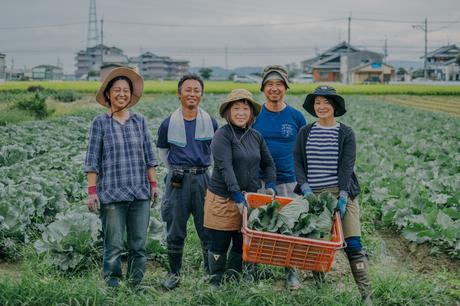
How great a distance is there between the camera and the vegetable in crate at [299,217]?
3.80 m

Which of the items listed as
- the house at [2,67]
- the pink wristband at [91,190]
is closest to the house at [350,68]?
the house at [2,67]

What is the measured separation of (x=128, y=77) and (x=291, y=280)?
2.10 meters

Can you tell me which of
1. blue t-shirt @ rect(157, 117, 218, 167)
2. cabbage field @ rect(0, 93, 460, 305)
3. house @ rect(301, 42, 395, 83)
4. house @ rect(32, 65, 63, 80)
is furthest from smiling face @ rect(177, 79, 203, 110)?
house @ rect(32, 65, 63, 80)

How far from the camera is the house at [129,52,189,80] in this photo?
9169cm

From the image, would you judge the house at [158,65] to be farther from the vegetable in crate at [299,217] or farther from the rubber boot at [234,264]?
the vegetable in crate at [299,217]

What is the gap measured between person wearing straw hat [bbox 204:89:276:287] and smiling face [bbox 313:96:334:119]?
0.47 metres

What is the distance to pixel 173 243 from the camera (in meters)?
4.59

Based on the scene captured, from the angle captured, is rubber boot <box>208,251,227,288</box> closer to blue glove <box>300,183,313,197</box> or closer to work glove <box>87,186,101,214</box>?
blue glove <box>300,183,313,197</box>

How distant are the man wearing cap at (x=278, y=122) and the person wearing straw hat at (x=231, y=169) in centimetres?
35

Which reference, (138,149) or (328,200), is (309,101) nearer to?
(328,200)

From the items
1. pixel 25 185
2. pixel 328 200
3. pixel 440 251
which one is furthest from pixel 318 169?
Answer: pixel 25 185

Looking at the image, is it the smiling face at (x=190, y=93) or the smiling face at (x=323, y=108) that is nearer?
the smiling face at (x=323, y=108)

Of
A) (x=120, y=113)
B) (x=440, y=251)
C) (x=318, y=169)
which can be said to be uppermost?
(x=120, y=113)

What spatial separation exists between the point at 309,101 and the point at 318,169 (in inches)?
21.9
